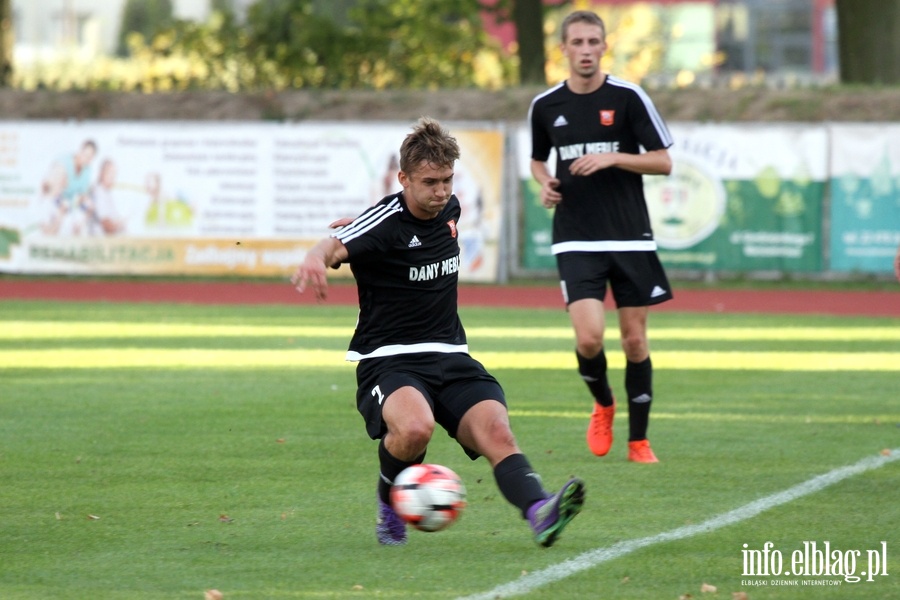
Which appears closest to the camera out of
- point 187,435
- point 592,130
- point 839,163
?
point 592,130

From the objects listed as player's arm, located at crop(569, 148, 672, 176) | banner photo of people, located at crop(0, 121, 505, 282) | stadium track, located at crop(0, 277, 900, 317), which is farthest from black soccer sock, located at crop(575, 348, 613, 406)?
banner photo of people, located at crop(0, 121, 505, 282)

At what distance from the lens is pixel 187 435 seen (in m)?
9.75

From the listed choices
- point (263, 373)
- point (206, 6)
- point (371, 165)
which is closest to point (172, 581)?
point (263, 373)

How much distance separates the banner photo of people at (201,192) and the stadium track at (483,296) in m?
0.44

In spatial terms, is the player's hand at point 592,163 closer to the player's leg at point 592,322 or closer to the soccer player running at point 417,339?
the player's leg at point 592,322

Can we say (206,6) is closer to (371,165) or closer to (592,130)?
(371,165)

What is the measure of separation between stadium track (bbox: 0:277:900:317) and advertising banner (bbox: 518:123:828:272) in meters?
0.60

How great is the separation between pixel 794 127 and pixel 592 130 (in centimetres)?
A: 1451

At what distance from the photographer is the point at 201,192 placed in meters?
23.8

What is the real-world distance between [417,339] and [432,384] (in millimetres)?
210

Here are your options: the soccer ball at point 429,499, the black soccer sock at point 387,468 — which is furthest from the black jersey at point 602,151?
the soccer ball at point 429,499

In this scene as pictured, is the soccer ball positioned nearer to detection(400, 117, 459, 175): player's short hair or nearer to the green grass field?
the green grass field

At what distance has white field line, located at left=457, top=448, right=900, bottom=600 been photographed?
227 inches

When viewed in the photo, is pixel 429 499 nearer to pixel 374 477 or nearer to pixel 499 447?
pixel 499 447
